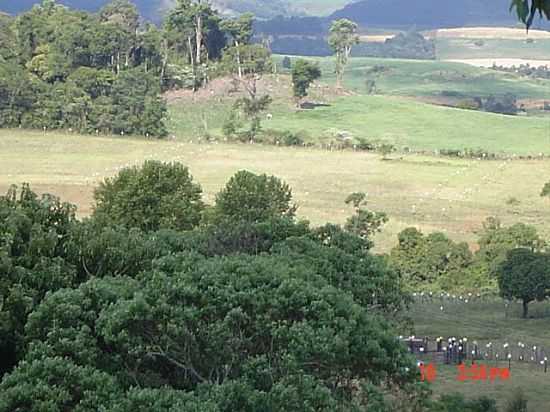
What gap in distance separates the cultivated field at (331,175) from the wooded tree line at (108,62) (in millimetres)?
3612

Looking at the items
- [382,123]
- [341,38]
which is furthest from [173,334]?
[341,38]

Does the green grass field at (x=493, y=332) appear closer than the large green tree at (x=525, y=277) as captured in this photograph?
Yes

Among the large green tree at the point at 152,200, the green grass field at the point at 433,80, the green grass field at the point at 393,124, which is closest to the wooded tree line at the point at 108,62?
the green grass field at the point at 393,124

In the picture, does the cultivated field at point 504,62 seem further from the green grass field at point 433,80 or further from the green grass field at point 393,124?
the green grass field at point 393,124

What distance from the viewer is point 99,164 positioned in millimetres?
63906

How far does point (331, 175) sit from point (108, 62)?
113 ft

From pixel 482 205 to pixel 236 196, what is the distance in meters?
22.1

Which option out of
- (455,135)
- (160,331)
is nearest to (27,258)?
(160,331)

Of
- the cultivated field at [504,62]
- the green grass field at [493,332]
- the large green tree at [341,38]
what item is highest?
the large green tree at [341,38]

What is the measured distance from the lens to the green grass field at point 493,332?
2380 centimetres

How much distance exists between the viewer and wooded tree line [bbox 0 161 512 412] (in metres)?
13.6

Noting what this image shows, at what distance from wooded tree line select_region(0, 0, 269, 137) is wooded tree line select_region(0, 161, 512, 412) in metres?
59.8
